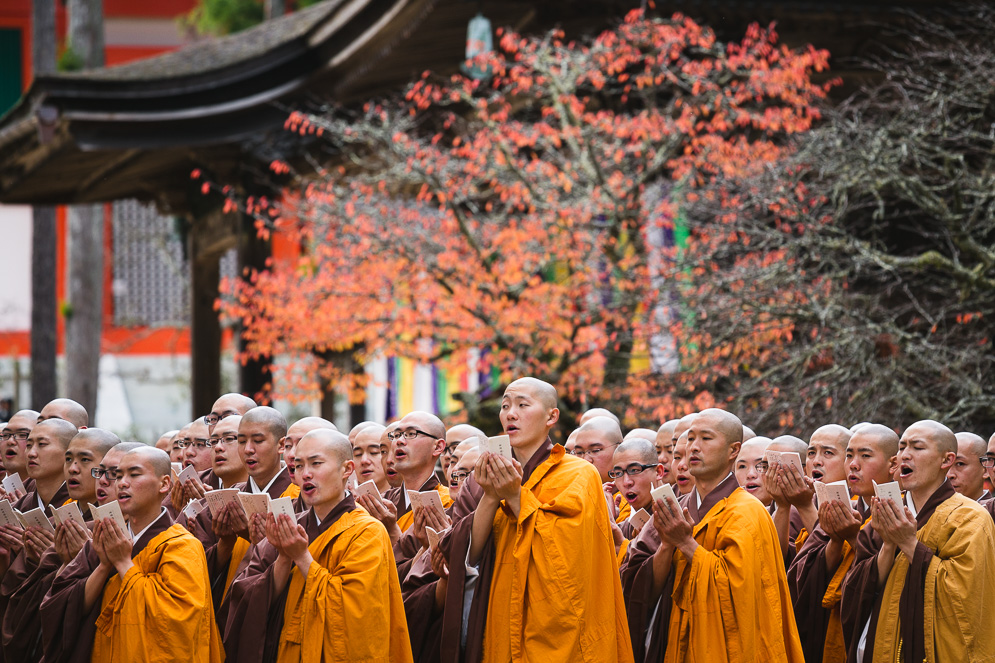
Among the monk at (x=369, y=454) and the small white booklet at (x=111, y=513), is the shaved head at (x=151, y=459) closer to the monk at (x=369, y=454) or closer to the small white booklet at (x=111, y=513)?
the small white booklet at (x=111, y=513)

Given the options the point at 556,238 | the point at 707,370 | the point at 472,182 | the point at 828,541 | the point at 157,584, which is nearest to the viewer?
the point at 157,584

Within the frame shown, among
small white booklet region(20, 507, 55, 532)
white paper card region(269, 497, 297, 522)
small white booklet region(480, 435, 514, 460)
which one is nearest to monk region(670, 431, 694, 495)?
small white booklet region(480, 435, 514, 460)

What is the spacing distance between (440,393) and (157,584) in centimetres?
1058

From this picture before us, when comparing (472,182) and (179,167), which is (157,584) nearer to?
(472,182)

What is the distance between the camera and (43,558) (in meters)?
6.04

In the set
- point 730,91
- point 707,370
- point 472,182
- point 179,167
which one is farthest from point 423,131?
point 707,370

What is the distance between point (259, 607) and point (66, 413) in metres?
2.25

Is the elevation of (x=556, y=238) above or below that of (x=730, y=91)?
below

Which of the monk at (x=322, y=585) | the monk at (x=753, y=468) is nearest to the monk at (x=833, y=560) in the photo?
the monk at (x=753, y=468)

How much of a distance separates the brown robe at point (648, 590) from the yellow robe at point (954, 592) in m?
1.01

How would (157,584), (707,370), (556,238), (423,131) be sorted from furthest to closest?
(423,131), (556,238), (707,370), (157,584)

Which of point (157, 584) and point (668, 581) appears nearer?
point (157, 584)

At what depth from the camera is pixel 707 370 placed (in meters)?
10.1

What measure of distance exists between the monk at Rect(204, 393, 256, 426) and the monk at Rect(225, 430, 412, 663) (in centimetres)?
135
